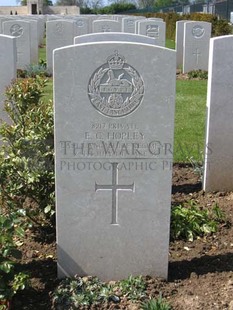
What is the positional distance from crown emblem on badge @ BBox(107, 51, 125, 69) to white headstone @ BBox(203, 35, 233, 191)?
2.05 meters

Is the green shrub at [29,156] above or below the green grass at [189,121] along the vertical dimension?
A: above

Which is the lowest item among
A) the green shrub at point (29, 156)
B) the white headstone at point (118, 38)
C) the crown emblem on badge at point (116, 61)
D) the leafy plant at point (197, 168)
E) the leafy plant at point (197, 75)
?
the leafy plant at point (197, 168)

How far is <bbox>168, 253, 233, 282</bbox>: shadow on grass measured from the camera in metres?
3.69

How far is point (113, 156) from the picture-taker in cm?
338

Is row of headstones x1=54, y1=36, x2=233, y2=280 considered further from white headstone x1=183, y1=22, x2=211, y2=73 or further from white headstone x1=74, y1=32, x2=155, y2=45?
white headstone x1=183, y1=22, x2=211, y2=73

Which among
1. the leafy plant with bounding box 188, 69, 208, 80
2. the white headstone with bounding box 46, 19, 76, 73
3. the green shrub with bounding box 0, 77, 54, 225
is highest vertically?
the white headstone with bounding box 46, 19, 76, 73

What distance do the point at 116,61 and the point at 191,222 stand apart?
1702mm

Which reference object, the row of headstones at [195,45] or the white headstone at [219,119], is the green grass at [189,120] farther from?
the row of headstones at [195,45]

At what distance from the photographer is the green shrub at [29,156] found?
4035 mm

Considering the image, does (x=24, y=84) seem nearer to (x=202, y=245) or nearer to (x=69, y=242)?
(x=69, y=242)

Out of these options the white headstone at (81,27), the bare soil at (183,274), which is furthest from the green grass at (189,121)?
the white headstone at (81,27)

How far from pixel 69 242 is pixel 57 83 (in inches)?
→ 42.8

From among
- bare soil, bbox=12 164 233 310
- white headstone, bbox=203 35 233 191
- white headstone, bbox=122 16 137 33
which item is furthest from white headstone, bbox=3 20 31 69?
bare soil, bbox=12 164 233 310

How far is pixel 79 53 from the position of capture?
3182mm
